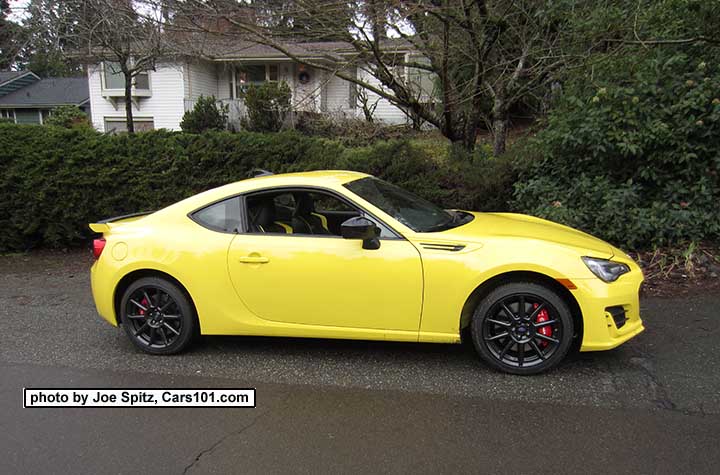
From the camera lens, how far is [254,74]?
21.4 metres

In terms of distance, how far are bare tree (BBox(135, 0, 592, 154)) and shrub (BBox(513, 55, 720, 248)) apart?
3.36 ft

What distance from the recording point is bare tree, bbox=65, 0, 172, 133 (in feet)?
26.5

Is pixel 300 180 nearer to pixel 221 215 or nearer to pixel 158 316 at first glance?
pixel 221 215

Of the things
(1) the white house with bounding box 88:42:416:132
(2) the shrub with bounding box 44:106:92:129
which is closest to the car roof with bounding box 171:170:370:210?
(1) the white house with bounding box 88:42:416:132

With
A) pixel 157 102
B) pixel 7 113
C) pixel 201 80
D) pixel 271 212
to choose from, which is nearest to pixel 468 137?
pixel 271 212

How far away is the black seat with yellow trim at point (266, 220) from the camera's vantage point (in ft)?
13.0

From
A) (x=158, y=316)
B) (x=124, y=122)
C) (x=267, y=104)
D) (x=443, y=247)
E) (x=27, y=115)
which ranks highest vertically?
(x=27, y=115)

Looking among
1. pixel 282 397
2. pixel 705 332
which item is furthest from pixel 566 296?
pixel 282 397

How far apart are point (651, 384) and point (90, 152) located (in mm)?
7626

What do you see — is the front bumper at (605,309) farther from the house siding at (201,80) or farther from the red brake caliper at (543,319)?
the house siding at (201,80)

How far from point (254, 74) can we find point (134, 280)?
62.9 ft

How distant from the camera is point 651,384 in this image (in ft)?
10.8

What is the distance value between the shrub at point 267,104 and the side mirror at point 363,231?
12965 mm

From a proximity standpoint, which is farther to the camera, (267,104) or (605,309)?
(267,104)
